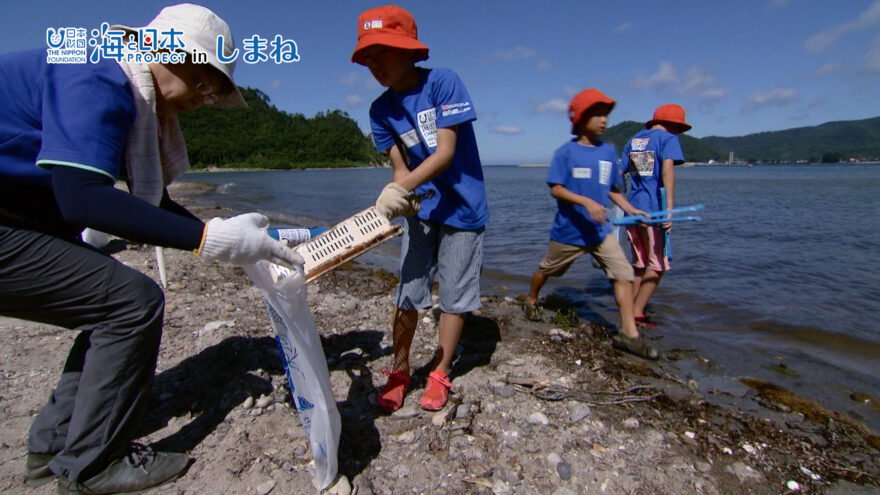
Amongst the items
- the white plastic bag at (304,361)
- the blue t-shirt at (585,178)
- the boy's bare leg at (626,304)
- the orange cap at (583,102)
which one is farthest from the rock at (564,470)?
the orange cap at (583,102)

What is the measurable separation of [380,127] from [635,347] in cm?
280

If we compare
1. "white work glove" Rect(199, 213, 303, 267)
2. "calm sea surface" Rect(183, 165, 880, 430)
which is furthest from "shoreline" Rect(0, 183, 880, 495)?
"white work glove" Rect(199, 213, 303, 267)

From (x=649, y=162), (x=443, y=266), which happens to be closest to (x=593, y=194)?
(x=649, y=162)

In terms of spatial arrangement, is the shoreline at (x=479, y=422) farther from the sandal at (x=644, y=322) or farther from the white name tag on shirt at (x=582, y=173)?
the white name tag on shirt at (x=582, y=173)

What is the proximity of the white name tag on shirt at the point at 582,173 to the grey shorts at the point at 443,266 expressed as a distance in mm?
1694

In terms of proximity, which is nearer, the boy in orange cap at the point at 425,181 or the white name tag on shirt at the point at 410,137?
the boy in orange cap at the point at 425,181

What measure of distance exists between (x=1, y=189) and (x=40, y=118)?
293 mm

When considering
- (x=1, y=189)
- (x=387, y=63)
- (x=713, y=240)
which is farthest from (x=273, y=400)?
(x=713, y=240)

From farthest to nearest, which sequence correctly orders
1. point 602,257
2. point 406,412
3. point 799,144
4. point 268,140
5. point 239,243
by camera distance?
point 799,144, point 268,140, point 602,257, point 406,412, point 239,243

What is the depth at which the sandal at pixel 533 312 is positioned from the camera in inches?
179

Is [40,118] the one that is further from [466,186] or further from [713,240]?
[713,240]

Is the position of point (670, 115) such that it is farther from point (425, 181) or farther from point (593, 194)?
point (425, 181)

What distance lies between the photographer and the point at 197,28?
5.55 ft

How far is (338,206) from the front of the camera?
63.4ft
